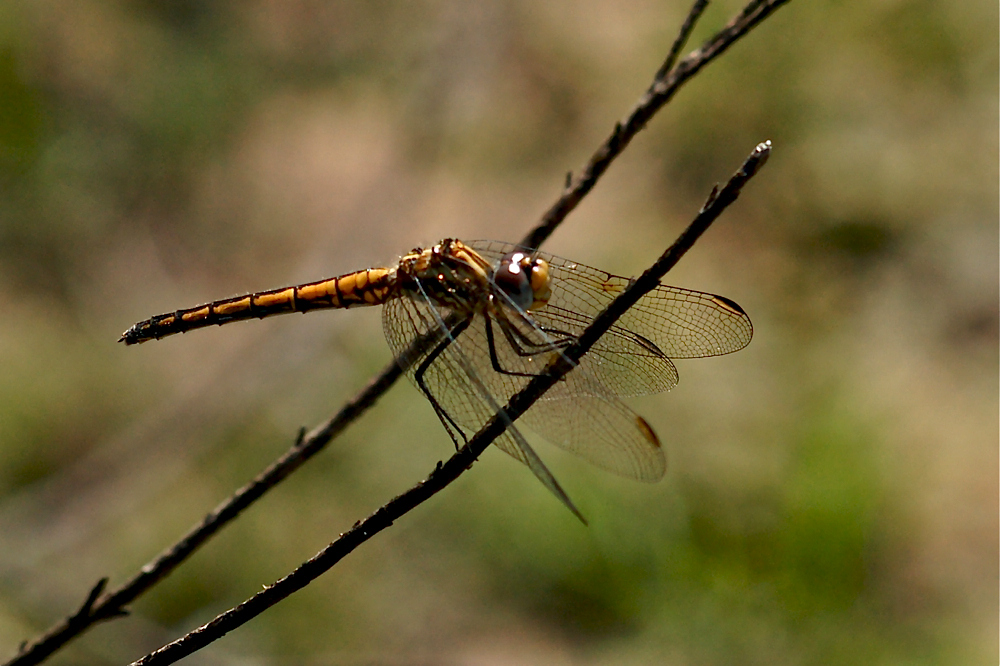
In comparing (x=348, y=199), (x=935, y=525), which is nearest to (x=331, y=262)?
(x=348, y=199)

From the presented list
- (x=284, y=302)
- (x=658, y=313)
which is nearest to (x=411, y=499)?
(x=658, y=313)

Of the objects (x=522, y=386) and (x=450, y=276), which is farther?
(x=450, y=276)

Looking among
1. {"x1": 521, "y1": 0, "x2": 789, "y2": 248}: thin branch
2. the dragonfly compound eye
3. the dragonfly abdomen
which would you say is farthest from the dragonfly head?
the dragonfly abdomen

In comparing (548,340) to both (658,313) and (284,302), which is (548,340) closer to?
(658,313)

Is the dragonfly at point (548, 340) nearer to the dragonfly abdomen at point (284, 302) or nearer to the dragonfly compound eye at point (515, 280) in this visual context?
the dragonfly compound eye at point (515, 280)

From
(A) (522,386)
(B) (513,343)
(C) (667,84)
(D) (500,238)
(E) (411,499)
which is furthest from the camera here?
(D) (500,238)

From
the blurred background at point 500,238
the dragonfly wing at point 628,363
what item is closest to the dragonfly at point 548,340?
the dragonfly wing at point 628,363

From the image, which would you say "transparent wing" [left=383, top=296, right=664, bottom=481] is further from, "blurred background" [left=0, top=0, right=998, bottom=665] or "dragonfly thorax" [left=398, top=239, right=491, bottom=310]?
"blurred background" [left=0, top=0, right=998, bottom=665]
